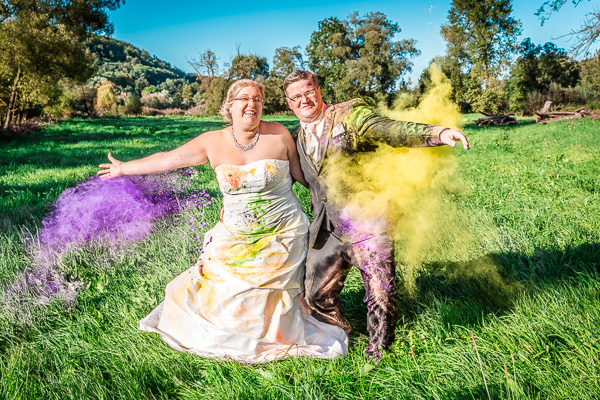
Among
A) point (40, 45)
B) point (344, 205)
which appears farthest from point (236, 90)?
point (40, 45)

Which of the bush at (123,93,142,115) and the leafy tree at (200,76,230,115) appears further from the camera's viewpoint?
the bush at (123,93,142,115)

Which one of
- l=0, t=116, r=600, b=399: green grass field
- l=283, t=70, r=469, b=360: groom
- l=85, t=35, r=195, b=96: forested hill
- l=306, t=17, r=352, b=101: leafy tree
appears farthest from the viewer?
l=85, t=35, r=195, b=96: forested hill

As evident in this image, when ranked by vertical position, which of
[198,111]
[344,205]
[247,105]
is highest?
[198,111]

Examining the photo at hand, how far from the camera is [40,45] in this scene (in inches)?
720

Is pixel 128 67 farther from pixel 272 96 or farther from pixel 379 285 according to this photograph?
pixel 379 285

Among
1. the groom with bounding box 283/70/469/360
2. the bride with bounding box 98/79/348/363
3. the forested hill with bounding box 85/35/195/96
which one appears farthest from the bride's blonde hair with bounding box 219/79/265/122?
the forested hill with bounding box 85/35/195/96

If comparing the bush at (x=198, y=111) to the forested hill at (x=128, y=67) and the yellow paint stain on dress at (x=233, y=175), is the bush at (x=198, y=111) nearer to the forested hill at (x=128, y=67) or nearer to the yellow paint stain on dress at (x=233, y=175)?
the forested hill at (x=128, y=67)

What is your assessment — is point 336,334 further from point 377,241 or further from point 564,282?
point 564,282

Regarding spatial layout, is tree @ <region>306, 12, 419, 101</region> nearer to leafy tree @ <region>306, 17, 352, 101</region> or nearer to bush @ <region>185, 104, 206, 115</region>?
leafy tree @ <region>306, 17, 352, 101</region>

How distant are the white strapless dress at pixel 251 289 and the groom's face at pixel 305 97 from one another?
517 mm

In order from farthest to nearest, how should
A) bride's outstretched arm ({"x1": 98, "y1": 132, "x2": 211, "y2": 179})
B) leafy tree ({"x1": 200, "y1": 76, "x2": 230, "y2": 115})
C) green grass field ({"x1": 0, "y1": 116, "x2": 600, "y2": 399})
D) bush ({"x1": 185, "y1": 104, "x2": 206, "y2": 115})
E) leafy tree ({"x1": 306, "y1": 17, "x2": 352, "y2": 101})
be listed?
bush ({"x1": 185, "y1": 104, "x2": 206, "y2": 115}) → leafy tree ({"x1": 200, "y1": 76, "x2": 230, "y2": 115}) → leafy tree ({"x1": 306, "y1": 17, "x2": 352, "y2": 101}) → bride's outstretched arm ({"x1": 98, "y1": 132, "x2": 211, "y2": 179}) → green grass field ({"x1": 0, "y1": 116, "x2": 600, "y2": 399})

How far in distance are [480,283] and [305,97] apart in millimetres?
2353

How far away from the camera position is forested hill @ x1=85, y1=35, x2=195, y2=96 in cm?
9294

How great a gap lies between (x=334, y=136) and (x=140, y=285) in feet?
8.96
